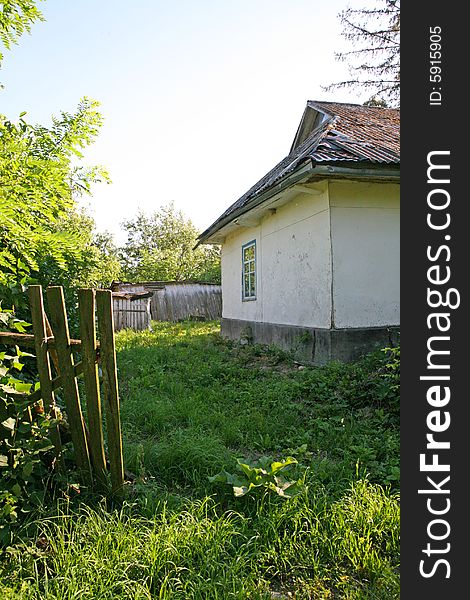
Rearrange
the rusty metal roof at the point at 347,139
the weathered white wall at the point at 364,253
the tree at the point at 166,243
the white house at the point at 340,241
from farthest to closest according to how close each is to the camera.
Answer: the tree at the point at 166,243
the weathered white wall at the point at 364,253
the white house at the point at 340,241
the rusty metal roof at the point at 347,139

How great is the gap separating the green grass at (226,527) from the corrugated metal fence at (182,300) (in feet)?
58.4

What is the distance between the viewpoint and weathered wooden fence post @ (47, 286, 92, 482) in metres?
2.84

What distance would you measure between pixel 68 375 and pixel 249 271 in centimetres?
948

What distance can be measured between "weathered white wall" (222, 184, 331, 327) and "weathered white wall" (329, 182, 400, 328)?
7.0 inches

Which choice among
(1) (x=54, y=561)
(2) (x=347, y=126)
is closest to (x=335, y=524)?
(1) (x=54, y=561)

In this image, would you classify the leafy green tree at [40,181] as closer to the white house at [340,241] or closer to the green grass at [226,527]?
the green grass at [226,527]

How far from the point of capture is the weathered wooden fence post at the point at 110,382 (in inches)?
112

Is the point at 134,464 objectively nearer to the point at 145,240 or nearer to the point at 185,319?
the point at 185,319

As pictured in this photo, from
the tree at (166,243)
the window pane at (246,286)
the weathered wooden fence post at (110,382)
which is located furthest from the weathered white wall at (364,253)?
the tree at (166,243)

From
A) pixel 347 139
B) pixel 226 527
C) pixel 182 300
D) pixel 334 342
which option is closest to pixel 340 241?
pixel 334 342

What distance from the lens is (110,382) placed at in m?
2.92

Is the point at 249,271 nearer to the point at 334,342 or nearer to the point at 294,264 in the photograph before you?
the point at 294,264

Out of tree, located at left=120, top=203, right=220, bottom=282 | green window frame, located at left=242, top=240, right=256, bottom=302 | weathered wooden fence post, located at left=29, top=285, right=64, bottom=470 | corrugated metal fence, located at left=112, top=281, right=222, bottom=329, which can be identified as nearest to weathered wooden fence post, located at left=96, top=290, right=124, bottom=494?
weathered wooden fence post, located at left=29, top=285, right=64, bottom=470

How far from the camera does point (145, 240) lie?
160ft
